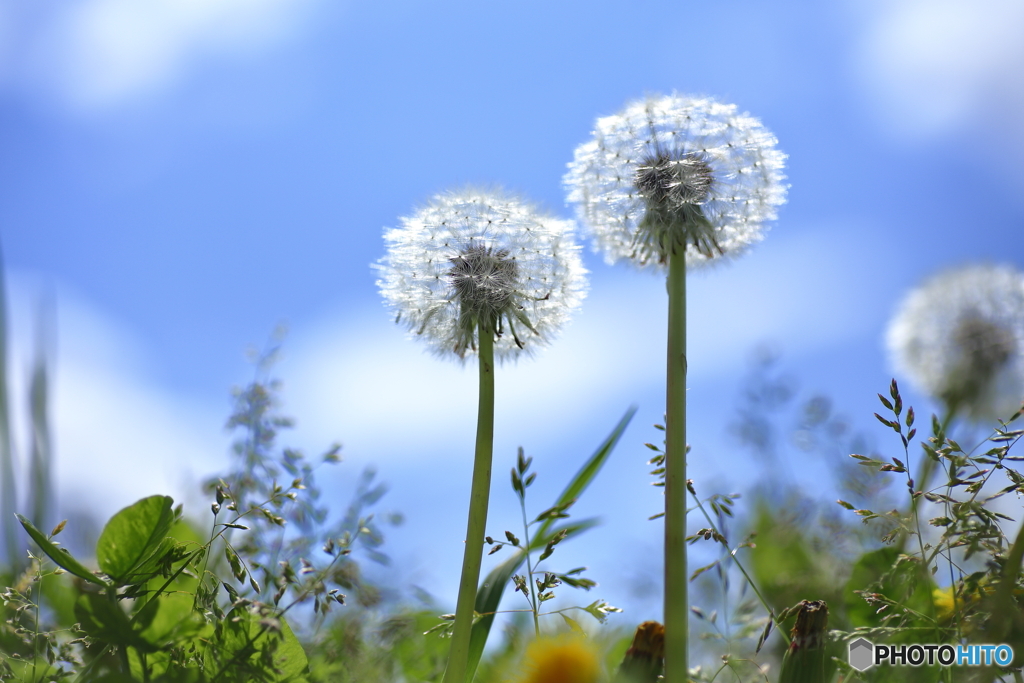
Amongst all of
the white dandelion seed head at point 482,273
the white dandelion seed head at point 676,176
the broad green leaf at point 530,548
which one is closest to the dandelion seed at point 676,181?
the white dandelion seed head at point 676,176

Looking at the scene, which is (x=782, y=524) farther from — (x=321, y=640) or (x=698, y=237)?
(x=321, y=640)

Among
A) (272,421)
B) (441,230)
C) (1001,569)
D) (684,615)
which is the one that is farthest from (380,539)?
(1001,569)

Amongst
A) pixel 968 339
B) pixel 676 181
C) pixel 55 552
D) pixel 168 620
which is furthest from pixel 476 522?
pixel 968 339

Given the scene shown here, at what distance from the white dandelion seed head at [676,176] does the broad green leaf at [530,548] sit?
49 cm

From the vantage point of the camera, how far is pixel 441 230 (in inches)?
83.4

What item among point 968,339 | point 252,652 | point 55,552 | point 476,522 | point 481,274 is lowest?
point 252,652

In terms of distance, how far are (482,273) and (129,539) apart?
96 centimetres

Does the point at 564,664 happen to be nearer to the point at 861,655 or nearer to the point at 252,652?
the point at 252,652

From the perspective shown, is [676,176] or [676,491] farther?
[676,176]

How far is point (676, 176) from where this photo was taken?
2.02 meters

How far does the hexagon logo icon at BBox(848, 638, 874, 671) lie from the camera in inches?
63.1

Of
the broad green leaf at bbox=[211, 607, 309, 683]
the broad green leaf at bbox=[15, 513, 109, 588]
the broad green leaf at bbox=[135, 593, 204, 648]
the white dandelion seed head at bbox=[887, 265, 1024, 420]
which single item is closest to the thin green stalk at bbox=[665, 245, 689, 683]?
the broad green leaf at bbox=[211, 607, 309, 683]

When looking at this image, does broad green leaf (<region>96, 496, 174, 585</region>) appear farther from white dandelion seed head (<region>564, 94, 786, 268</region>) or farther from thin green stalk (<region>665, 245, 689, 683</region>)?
white dandelion seed head (<region>564, 94, 786, 268</region>)

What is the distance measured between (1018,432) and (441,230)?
136 cm
